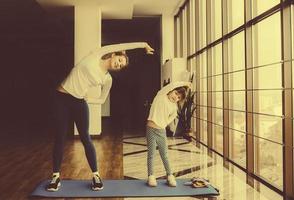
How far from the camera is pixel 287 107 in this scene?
9.90ft

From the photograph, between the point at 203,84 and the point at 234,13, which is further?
the point at 203,84

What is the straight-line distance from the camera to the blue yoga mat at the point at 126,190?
3.01 meters

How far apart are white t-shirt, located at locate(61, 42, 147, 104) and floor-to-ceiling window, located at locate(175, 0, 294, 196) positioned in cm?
160

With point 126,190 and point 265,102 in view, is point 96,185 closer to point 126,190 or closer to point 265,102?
point 126,190

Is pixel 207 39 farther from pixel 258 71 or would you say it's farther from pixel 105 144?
pixel 105 144

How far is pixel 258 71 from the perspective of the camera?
3869 millimetres

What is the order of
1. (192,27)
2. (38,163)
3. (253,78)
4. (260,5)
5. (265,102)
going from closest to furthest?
(260,5), (253,78), (265,102), (38,163), (192,27)

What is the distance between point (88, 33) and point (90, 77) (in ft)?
15.0

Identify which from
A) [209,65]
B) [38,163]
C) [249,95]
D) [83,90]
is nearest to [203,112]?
[209,65]

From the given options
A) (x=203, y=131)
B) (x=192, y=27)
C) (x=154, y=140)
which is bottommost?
(x=203, y=131)

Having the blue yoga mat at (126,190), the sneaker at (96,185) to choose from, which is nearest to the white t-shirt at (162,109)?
the blue yoga mat at (126,190)

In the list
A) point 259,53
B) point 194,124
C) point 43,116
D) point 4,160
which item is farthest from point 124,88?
point 259,53

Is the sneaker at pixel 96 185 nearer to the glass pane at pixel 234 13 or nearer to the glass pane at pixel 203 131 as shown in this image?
the glass pane at pixel 234 13

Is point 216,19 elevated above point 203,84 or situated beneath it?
elevated above
